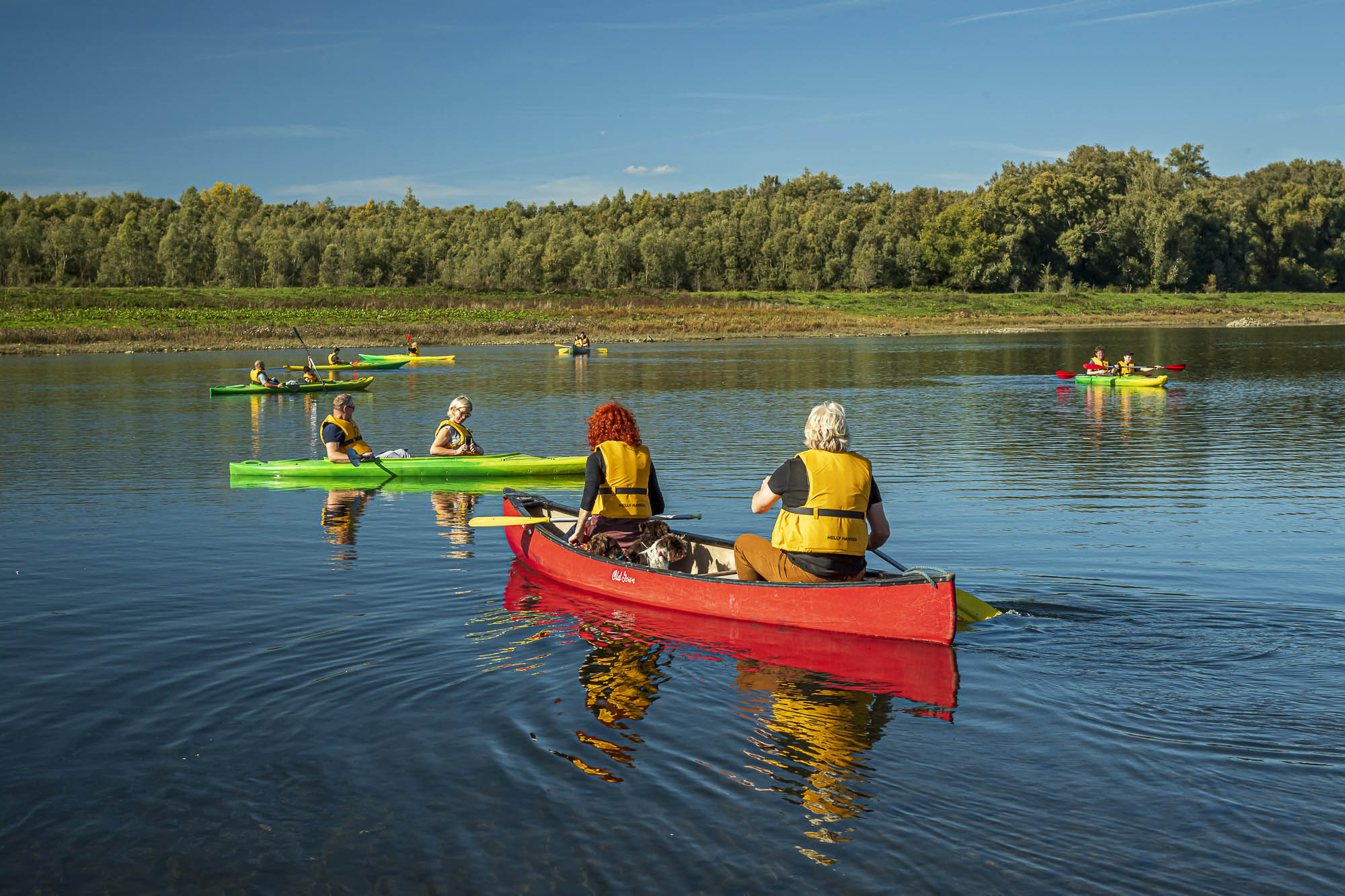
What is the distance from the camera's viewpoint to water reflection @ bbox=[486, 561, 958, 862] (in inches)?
269

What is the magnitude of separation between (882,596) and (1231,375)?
38903mm

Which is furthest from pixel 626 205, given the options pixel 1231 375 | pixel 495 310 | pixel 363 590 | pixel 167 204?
pixel 363 590

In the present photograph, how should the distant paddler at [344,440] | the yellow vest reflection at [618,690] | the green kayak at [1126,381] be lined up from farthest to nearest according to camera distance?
the green kayak at [1126,381]
the distant paddler at [344,440]
the yellow vest reflection at [618,690]

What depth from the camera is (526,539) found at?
41.7ft

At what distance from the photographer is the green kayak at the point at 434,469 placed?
18.8m

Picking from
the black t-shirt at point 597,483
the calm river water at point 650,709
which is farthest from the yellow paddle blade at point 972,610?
the black t-shirt at point 597,483

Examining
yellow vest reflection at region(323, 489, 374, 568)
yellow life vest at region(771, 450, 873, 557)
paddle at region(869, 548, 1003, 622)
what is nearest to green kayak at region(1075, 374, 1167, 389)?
yellow vest reflection at region(323, 489, 374, 568)

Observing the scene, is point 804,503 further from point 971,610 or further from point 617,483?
point 617,483

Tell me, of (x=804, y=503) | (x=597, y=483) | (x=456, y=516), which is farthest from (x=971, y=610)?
(x=456, y=516)

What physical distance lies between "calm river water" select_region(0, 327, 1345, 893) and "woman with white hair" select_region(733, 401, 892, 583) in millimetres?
683

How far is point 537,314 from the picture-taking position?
97.4 meters

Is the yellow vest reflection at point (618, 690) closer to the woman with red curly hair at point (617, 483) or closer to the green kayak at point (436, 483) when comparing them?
the woman with red curly hair at point (617, 483)

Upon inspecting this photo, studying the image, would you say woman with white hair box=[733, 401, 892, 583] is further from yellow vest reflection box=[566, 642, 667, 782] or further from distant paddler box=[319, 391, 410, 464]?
distant paddler box=[319, 391, 410, 464]

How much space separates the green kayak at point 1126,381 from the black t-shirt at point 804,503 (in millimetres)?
31277
